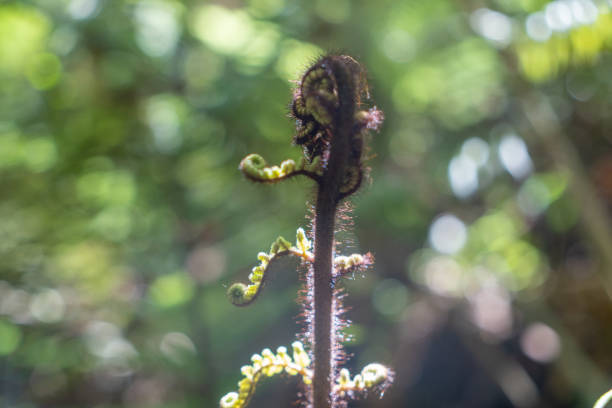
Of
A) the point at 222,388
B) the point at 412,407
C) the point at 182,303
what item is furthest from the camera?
the point at 412,407

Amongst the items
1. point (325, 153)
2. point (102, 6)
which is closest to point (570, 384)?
point (325, 153)

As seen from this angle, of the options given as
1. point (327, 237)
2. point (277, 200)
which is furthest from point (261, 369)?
point (277, 200)

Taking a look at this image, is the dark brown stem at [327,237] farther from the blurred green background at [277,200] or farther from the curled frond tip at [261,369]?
the blurred green background at [277,200]

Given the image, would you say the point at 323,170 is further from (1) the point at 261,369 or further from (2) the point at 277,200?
(2) the point at 277,200

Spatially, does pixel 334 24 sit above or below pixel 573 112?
above

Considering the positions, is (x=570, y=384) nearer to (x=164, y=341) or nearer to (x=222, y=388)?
(x=222, y=388)

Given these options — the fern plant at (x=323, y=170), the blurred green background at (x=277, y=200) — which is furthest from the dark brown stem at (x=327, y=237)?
the blurred green background at (x=277, y=200)
